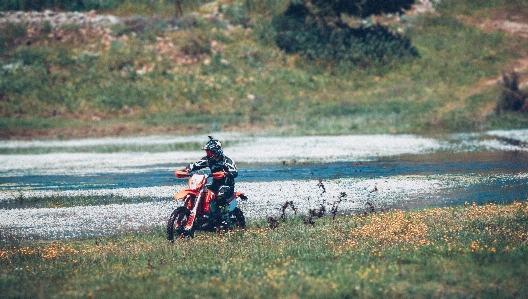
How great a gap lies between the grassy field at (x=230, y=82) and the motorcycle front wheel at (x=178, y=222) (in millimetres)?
27700

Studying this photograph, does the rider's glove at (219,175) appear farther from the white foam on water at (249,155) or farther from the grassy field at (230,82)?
the grassy field at (230,82)

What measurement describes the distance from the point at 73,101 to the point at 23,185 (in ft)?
78.0

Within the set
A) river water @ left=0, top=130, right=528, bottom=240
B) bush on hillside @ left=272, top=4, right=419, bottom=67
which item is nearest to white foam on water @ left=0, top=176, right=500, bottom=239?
river water @ left=0, top=130, right=528, bottom=240

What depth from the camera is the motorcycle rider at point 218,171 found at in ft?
48.4

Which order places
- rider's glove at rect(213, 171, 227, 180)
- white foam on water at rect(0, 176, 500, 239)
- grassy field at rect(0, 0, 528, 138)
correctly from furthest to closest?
grassy field at rect(0, 0, 528, 138) < white foam on water at rect(0, 176, 500, 239) < rider's glove at rect(213, 171, 227, 180)

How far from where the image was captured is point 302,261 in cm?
1120

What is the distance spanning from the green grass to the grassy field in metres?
28.0

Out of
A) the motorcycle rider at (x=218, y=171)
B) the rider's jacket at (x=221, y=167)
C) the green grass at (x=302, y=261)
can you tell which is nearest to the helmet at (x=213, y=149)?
the motorcycle rider at (x=218, y=171)

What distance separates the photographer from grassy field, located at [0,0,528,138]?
44219 millimetres

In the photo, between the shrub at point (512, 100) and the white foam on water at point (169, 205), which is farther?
the shrub at point (512, 100)

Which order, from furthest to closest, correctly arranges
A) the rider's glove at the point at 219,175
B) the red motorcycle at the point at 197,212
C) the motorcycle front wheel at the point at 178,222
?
1. the rider's glove at the point at 219,175
2. the red motorcycle at the point at 197,212
3. the motorcycle front wheel at the point at 178,222

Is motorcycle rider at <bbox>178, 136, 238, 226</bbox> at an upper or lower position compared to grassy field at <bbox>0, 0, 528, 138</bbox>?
lower

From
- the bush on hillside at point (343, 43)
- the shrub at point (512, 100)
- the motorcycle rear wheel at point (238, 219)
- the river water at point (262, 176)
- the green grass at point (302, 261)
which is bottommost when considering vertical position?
the green grass at point (302, 261)

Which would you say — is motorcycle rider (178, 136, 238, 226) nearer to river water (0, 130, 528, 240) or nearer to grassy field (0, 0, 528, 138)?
river water (0, 130, 528, 240)
